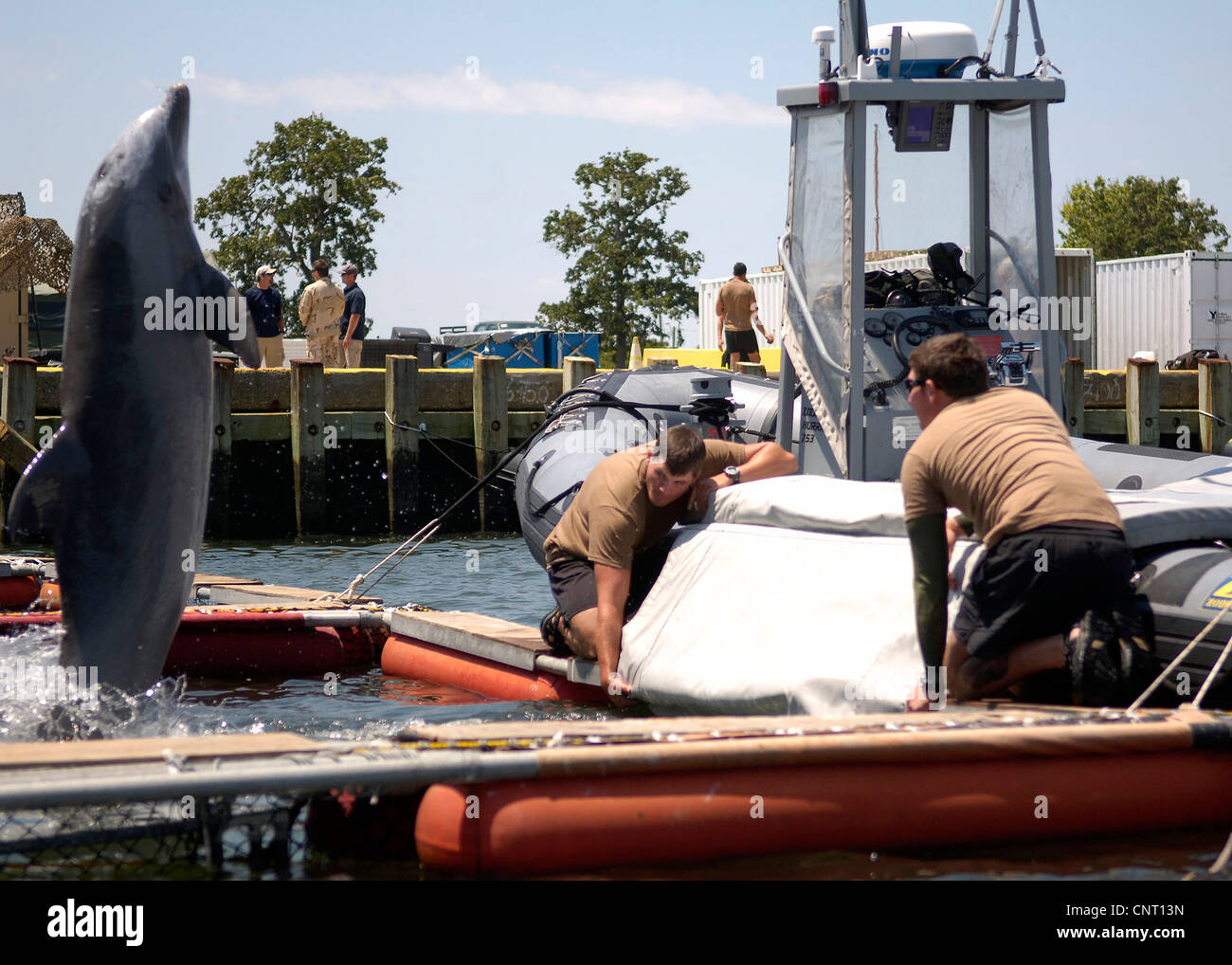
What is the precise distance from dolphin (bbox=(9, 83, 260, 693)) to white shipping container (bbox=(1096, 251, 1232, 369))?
24381mm

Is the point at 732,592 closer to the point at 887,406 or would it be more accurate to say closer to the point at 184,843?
the point at 887,406

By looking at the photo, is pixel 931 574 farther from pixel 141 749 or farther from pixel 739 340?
pixel 739 340

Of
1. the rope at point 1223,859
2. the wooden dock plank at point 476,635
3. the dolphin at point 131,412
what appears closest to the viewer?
the rope at point 1223,859

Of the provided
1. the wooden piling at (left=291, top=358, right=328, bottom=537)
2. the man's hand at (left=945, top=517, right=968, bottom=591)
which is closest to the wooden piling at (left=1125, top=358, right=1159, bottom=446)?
the wooden piling at (left=291, top=358, right=328, bottom=537)

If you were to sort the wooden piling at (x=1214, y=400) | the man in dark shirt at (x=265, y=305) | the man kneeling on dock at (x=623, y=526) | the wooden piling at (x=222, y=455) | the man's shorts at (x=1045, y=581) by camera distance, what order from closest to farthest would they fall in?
1. the man's shorts at (x=1045, y=581)
2. the man kneeling on dock at (x=623, y=526)
3. the man in dark shirt at (x=265, y=305)
4. the wooden piling at (x=222, y=455)
5. the wooden piling at (x=1214, y=400)

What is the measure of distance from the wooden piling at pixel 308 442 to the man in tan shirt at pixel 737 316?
551 cm

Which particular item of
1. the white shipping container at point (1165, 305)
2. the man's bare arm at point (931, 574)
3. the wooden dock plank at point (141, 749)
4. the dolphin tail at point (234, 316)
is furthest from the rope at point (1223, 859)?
the white shipping container at point (1165, 305)

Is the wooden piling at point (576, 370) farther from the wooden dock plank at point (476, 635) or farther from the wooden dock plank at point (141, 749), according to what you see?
the wooden dock plank at point (141, 749)

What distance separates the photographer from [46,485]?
555 cm

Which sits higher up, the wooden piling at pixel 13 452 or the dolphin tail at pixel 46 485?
the dolphin tail at pixel 46 485

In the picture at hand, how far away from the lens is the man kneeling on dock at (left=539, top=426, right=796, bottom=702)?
6.89 metres

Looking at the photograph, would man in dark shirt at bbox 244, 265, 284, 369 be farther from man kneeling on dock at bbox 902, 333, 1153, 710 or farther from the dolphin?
man kneeling on dock at bbox 902, 333, 1153, 710

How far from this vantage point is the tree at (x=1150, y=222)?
196ft

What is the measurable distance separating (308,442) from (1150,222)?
50.8 meters
